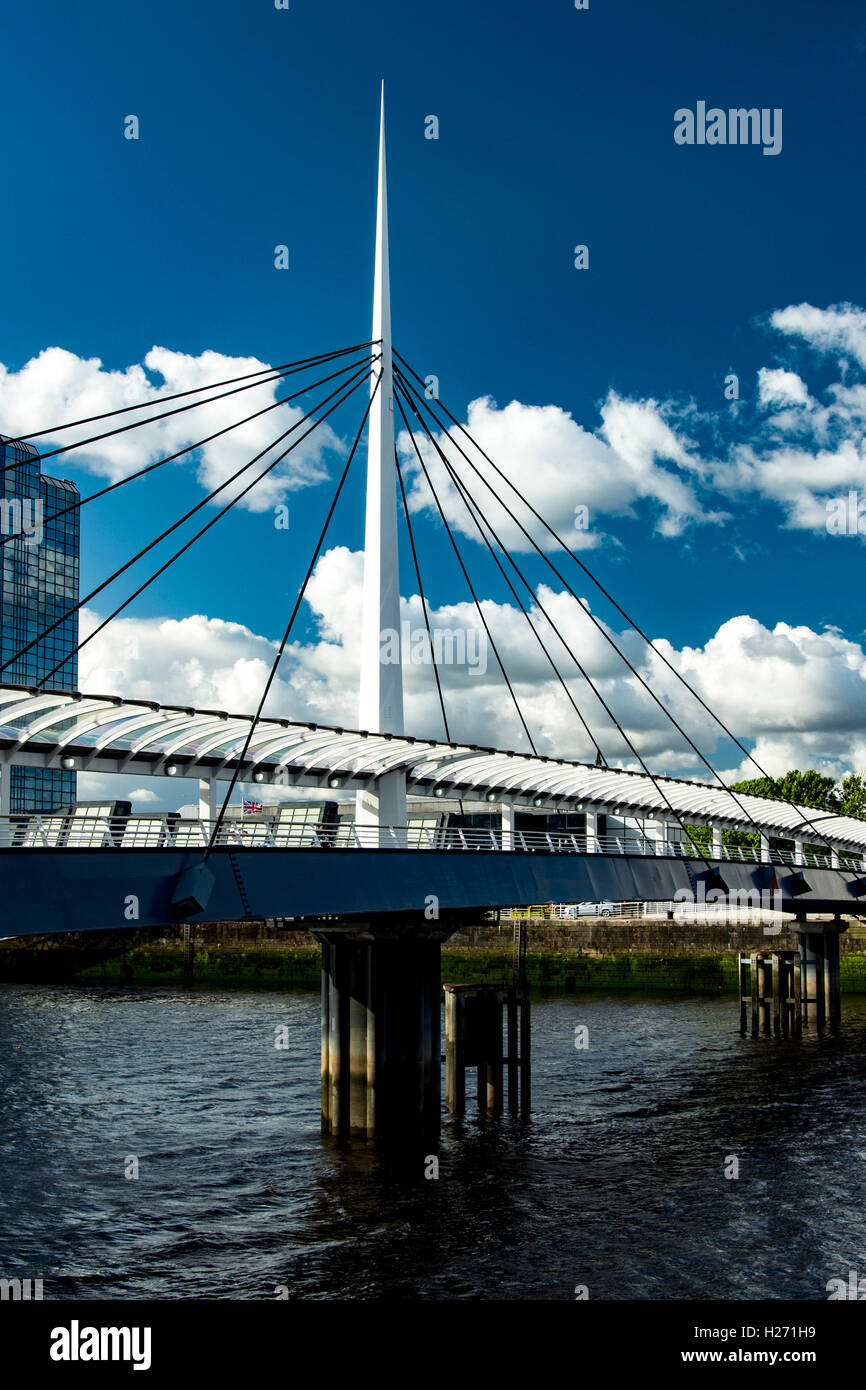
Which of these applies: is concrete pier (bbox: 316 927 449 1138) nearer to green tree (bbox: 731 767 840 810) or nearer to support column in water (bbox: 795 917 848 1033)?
support column in water (bbox: 795 917 848 1033)

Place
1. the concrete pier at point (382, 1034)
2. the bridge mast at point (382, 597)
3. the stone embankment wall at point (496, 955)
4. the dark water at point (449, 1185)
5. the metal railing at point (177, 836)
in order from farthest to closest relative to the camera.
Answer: the stone embankment wall at point (496, 955) < the bridge mast at point (382, 597) < the concrete pier at point (382, 1034) < the dark water at point (449, 1185) < the metal railing at point (177, 836)

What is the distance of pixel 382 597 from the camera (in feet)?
110

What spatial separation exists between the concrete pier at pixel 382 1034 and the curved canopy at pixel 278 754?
454cm

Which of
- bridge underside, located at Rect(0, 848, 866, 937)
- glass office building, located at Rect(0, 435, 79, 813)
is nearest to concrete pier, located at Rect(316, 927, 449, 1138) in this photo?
bridge underside, located at Rect(0, 848, 866, 937)

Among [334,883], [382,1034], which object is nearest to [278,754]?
[334,883]

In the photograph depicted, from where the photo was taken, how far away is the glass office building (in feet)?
506

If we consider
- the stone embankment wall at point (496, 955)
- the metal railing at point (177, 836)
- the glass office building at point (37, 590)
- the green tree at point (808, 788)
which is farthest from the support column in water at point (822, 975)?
the glass office building at point (37, 590)

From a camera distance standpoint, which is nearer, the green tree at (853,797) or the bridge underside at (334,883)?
the bridge underside at (334,883)

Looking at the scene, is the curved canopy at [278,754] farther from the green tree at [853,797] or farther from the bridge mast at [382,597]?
the green tree at [853,797]

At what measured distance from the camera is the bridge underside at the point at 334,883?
53.7 feet

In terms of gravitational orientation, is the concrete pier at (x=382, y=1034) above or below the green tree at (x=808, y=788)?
below

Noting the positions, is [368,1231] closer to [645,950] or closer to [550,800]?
[550,800]

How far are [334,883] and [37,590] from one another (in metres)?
161

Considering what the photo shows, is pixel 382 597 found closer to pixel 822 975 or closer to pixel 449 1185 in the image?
pixel 449 1185
